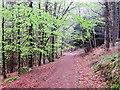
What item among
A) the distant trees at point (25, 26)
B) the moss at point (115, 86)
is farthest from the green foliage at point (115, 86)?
the distant trees at point (25, 26)

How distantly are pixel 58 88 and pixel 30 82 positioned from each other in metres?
3.13

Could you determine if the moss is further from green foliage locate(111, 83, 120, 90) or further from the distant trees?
the distant trees

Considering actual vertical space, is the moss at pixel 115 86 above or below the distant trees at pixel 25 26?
below

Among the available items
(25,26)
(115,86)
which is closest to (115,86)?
(115,86)

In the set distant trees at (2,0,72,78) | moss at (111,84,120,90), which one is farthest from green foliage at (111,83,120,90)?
distant trees at (2,0,72,78)

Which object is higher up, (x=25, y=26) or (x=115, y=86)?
(x=25, y=26)

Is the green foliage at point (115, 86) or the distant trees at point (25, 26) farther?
the distant trees at point (25, 26)

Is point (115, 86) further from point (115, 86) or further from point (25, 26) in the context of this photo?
point (25, 26)

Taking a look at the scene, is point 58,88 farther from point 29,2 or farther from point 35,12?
point 29,2

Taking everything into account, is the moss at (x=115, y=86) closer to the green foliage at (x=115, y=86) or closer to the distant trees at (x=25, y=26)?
the green foliage at (x=115, y=86)

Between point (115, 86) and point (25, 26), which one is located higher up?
point (25, 26)

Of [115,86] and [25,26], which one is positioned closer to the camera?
[115,86]

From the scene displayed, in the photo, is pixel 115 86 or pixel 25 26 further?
pixel 25 26

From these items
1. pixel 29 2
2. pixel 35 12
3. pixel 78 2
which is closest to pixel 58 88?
pixel 35 12
